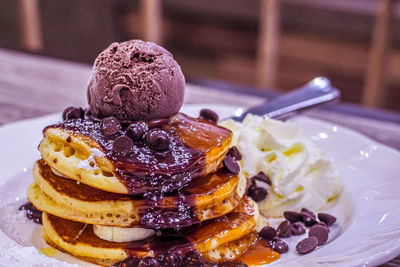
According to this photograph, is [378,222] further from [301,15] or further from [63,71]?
[301,15]

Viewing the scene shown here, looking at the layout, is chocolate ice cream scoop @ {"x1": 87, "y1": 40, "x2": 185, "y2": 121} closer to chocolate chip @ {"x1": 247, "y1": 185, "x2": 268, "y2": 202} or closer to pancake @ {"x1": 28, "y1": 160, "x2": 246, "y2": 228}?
pancake @ {"x1": 28, "y1": 160, "x2": 246, "y2": 228}

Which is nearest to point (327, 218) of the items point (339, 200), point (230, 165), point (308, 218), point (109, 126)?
point (308, 218)

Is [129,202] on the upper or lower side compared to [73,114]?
lower

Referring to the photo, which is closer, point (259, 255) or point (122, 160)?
point (122, 160)

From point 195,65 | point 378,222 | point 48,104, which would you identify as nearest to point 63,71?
point 48,104

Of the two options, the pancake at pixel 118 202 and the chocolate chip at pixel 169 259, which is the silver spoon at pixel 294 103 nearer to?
the pancake at pixel 118 202

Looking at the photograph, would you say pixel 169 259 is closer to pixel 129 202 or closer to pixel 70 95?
pixel 129 202

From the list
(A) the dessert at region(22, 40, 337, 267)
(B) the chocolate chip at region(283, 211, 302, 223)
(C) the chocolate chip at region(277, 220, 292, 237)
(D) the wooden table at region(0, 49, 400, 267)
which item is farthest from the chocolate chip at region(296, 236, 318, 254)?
(D) the wooden table at region(0, 49, 400, 267)

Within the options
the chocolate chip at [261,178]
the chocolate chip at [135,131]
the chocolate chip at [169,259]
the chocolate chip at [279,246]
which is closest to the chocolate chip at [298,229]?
the chocolate chip at [279,246]
